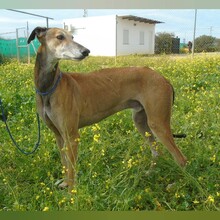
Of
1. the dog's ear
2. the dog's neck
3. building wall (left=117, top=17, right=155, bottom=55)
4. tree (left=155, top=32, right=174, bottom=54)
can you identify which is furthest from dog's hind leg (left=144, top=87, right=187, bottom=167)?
tree (left=155, top=32, right=174, bottom=54)

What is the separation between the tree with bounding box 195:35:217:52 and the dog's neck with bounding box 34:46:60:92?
40.0 feet

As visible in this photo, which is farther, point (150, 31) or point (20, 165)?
point (150, 31)

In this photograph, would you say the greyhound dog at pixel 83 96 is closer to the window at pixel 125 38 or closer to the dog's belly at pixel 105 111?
the dog's belly at pixel 105 111

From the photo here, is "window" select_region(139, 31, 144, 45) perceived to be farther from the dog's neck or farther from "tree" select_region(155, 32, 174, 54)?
the dog's neck

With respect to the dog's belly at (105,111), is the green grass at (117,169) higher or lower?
lower

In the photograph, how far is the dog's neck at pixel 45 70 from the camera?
326 cm

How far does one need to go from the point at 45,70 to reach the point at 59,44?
31 cm

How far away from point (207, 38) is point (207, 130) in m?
11.0

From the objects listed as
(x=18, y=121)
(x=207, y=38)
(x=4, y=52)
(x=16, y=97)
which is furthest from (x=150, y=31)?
(x=18, y=121)

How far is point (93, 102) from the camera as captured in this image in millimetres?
3623

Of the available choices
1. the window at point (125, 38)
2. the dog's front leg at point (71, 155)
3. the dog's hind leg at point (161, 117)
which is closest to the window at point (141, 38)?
the window at point (125, 38)

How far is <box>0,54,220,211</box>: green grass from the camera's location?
9.02 ft

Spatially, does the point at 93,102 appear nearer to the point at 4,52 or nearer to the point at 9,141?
the point at 9,141

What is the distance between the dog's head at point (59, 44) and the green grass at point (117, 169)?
763mm
